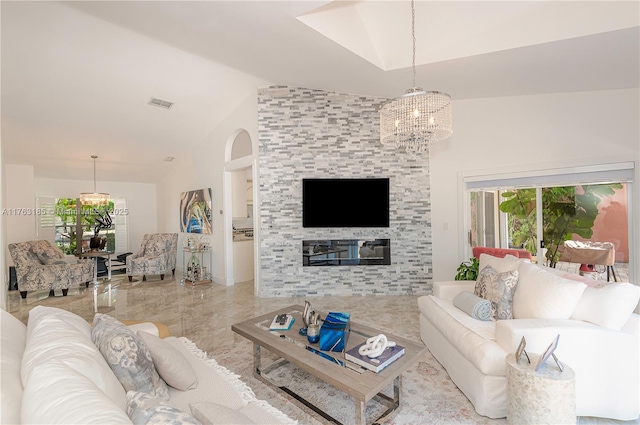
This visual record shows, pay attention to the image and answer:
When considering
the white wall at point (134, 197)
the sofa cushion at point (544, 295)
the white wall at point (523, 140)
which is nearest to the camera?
the sofa cushion at point (544, 295)

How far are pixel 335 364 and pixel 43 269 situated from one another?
5.78m

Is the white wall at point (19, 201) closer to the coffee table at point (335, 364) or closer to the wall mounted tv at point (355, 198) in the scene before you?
the wall mounted tv at point (355, 198)

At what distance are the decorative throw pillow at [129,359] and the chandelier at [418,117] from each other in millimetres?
2601

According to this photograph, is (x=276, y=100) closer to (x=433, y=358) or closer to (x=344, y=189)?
(x=344, y=189)

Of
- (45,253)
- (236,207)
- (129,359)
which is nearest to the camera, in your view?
(129,359)

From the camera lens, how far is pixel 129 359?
1400 millimetres

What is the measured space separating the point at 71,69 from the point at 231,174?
277 cm

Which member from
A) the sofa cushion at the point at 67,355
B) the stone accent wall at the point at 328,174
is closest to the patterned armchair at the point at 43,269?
the stone accent wall at the point at 328,174

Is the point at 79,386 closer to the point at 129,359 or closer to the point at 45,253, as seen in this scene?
the point at 129,359

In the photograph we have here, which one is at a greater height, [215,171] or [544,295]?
[215,171]

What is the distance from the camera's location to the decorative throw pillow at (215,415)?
43.3 inches

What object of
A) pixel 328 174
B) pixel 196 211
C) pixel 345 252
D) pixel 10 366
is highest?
pixel 328 174

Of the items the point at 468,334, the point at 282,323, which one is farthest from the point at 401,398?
the point at 282,323

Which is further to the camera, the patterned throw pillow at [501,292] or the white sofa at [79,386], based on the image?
the patterned throw pillow at [501,292]
